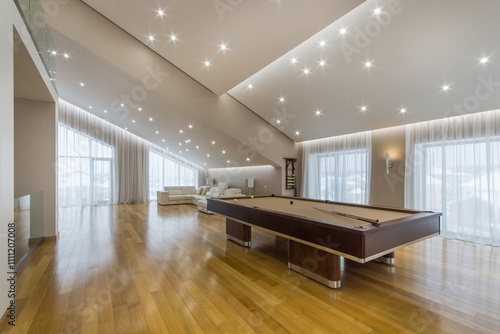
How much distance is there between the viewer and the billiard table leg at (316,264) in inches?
107

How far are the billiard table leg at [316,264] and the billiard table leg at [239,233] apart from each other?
45.1 inches

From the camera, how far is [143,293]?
259cm

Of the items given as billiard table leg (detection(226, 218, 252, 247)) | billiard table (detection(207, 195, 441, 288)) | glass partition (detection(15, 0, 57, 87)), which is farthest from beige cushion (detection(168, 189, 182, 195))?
billiard table (detection(207, 195, 441, 288))

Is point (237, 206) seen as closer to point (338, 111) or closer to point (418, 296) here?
point (418, 296)

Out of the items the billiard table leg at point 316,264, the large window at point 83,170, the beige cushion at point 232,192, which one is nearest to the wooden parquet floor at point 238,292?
the billiard table leg at point 316,264

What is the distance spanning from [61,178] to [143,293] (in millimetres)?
9210

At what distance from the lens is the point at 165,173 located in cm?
1177

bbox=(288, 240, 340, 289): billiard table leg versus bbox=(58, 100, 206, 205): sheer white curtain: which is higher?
bbox=(58, 100, 206, 205): sheer white curtain

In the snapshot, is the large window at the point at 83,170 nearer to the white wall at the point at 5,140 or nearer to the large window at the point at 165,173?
the large window at the point at 165,173

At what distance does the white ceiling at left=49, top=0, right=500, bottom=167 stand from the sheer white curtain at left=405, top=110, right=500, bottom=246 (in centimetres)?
43

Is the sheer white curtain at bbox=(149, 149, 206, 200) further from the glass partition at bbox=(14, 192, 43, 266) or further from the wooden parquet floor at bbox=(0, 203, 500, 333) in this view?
the wooden parquet floor at bbox=(0, 203, 500, 333)

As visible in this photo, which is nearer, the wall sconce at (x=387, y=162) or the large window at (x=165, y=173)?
the wall sconce at (x=387, y=162)

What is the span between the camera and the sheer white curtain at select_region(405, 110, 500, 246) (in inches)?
172

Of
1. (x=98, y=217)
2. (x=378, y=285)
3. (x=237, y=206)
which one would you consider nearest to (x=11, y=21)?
(x=237, y=206)
